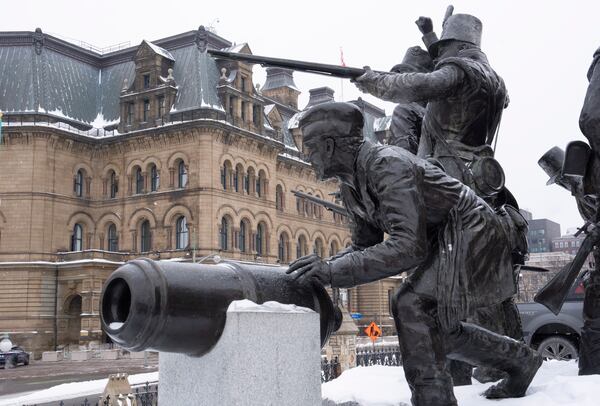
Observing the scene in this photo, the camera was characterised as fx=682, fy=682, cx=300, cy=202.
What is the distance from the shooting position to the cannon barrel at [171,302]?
2.98 metres

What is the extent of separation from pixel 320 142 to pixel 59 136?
135ft

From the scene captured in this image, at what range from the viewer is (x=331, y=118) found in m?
3.86

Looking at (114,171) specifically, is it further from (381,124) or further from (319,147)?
(319,147)

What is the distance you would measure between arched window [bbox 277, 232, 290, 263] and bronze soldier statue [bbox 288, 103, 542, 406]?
155 ft

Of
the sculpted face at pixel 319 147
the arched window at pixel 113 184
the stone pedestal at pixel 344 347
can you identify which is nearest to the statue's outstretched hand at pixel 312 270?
the sculpted face at pixel 319 147

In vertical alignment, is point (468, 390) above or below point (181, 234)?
below

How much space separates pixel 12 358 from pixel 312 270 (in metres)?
33.3

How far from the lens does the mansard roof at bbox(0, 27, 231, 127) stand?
140 ft

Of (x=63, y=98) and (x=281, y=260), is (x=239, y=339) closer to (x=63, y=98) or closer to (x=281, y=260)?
→ (x=63, y=98)

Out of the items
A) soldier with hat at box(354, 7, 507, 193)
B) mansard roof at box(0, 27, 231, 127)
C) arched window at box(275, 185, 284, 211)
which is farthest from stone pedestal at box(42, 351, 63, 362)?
soldier with hat at box(354, 7, 507, 193)

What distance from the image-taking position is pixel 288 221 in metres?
52.2

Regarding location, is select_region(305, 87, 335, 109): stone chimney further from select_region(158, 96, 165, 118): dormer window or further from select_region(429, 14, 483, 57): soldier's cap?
select_region(429, 14, 483, 57): soldier's cap

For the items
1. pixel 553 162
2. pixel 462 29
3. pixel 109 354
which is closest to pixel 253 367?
pixel 462 29

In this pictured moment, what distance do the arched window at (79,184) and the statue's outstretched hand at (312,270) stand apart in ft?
140
